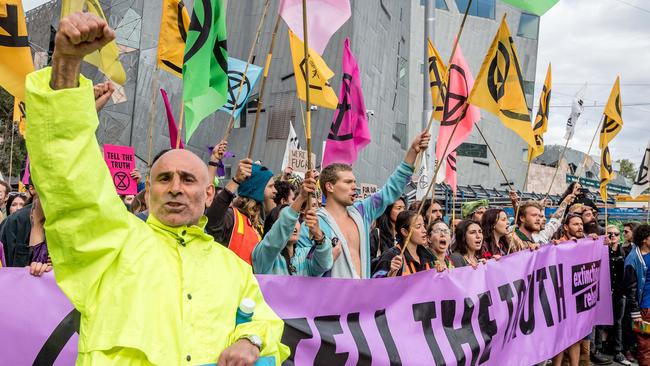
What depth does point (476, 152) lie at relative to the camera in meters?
36.6

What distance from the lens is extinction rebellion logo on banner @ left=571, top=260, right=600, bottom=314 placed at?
6172 mm

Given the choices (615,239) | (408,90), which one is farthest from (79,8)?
(408,90)

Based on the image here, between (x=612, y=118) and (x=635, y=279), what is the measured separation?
2.83 m

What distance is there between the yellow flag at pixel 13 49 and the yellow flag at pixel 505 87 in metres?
3.56

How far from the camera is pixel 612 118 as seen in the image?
336 inches

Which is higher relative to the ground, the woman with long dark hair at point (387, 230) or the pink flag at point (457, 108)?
the pink flag at point (457, 108)

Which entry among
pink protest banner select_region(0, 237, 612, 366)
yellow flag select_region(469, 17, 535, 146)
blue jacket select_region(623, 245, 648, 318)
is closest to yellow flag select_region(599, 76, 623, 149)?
blue jacket select_region(623, 245, 648, 318)

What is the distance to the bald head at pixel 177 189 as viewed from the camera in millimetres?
1968

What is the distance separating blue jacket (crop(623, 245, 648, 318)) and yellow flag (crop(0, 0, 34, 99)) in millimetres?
5946

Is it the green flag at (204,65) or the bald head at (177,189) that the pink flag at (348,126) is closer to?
the green flag at (204,65)

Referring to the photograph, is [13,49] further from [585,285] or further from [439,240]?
[585,285]

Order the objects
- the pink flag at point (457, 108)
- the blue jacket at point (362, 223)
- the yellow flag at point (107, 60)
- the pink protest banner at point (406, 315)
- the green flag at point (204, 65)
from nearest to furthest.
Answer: the pink protest banner at point (406, 315) < the blue jacket at point (362, 223) < the green flag at point (204, 65) < the yellow flag at point (107, 60) < the pink flag at point (457, 108)

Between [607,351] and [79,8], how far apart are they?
25.3 ft

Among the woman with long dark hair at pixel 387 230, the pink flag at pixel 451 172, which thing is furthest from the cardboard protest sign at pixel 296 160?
the woman with long dark hair at pixel 387 230
